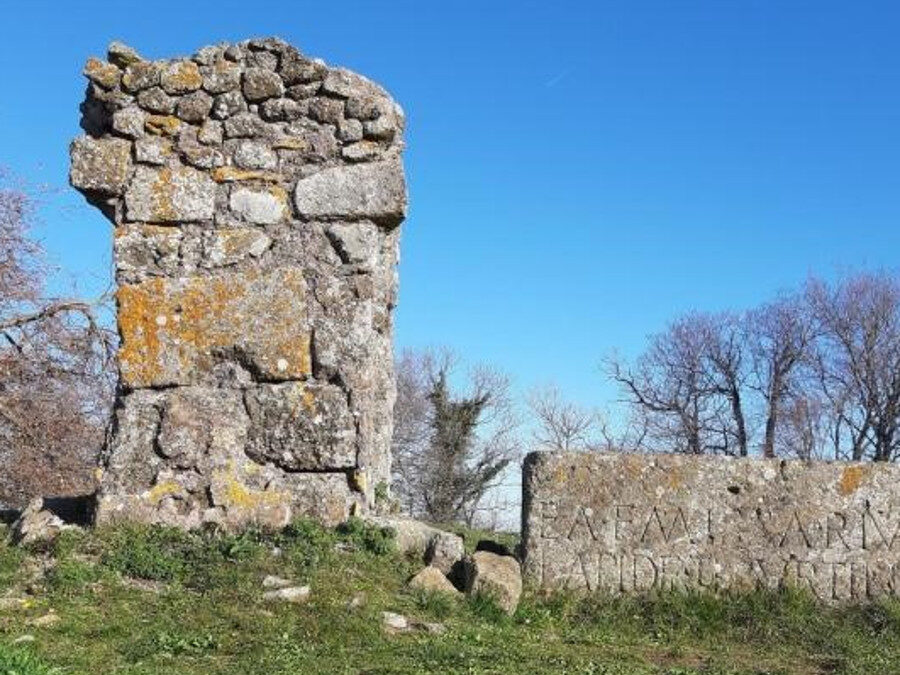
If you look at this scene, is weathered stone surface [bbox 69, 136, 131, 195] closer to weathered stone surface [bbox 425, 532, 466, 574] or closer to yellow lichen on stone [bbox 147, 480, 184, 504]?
yellow lichen on stone [bbox 147, 480, 184, 504]

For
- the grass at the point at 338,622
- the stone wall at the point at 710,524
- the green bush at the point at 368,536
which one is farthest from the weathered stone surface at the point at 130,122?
the stone wall at the point at 710,524

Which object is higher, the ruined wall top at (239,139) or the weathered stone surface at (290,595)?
the ruined wall top at (239,139)

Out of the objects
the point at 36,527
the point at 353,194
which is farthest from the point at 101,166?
the point at 36,527

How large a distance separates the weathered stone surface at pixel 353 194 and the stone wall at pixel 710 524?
2.11 meters

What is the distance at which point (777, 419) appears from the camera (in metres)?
36.1

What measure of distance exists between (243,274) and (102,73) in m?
1.90

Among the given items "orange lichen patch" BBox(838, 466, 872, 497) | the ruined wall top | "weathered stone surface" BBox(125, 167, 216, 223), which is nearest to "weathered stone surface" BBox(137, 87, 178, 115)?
the ruined wall top

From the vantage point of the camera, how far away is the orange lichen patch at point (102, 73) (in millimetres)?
7379

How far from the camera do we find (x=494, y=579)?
6.10 m

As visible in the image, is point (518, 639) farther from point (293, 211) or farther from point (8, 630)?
point (293, 211)

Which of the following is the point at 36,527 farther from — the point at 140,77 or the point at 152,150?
the point at 140,77

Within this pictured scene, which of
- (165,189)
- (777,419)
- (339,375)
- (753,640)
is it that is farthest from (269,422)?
(777,419)

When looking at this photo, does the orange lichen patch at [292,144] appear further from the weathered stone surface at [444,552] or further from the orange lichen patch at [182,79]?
the weathered stone surface at [444,552]

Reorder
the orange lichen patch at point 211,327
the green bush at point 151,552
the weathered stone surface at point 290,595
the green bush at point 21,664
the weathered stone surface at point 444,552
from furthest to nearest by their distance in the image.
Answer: the orange lichen patch at point 211,327
the weathered stone surface at point 444,552
the green bush at point 151,552
the weathered stone surface at point 290,595
the green bush at point 21,664
